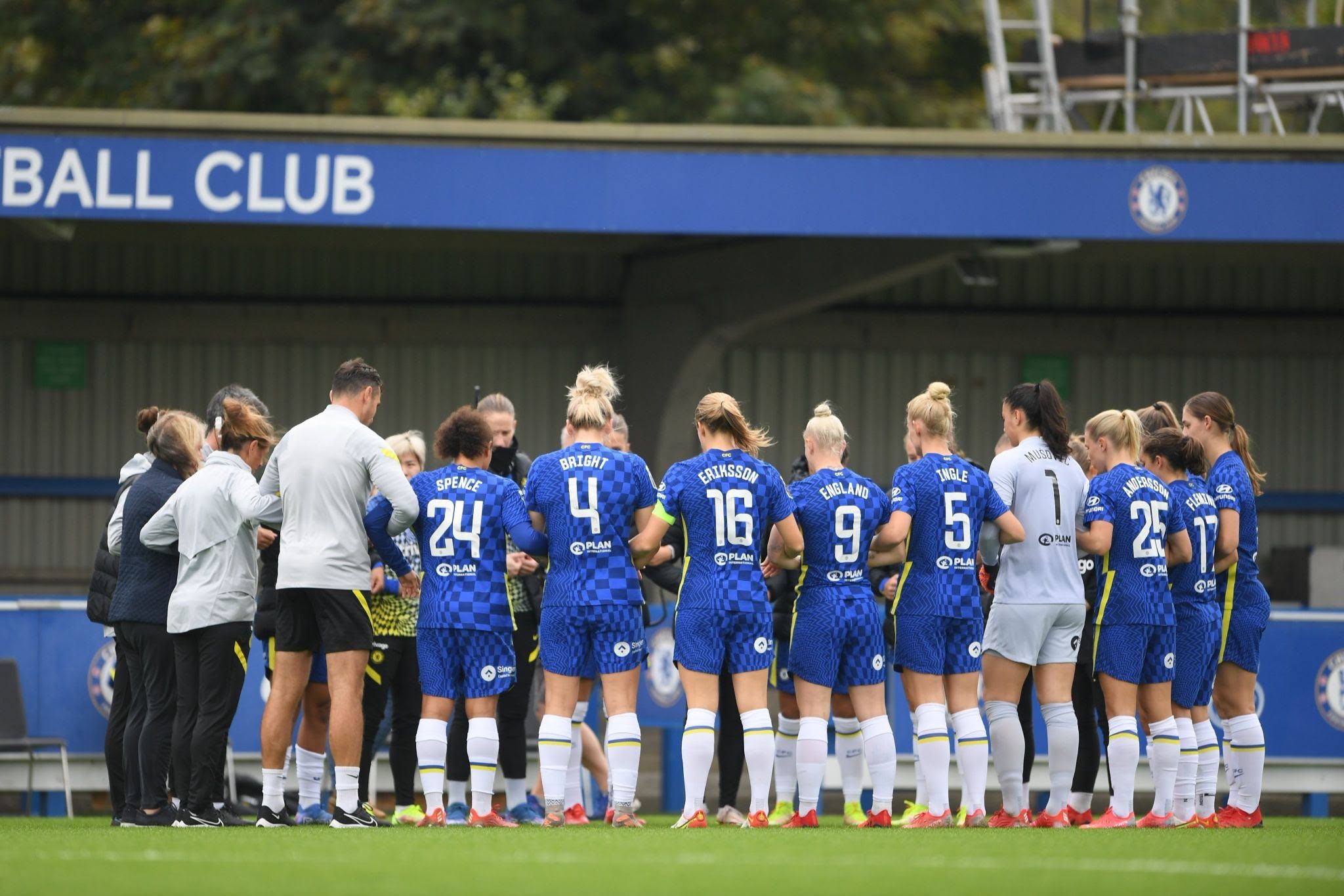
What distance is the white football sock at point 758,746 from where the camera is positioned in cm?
758

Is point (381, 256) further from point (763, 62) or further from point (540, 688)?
point (763, 62)

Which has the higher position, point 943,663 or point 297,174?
point 297,174

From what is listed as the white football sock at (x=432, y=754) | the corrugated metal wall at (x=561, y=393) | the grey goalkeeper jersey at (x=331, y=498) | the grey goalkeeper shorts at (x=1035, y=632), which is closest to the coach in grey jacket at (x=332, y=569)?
the grey goalkeeper jersey at (x=331, y=498)

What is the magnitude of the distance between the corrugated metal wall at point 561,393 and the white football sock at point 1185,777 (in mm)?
8315

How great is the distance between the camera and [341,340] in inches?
625

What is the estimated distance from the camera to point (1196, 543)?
8219mm

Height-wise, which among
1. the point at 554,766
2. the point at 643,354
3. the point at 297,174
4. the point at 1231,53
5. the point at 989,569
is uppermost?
the point at 1231,53

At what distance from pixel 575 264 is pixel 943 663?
8.49m

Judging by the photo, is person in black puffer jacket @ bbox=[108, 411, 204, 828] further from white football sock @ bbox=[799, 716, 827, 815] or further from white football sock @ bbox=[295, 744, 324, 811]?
white football sock @ bbox=[799, 716, 827, 815]

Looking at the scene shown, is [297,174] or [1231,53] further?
[1231,53]

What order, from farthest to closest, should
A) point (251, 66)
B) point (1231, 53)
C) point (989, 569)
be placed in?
point (251, 66) → point (1231, 53) → point (989, 569)

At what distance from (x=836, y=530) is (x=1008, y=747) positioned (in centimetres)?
127

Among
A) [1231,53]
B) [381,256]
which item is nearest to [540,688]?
[381,256]

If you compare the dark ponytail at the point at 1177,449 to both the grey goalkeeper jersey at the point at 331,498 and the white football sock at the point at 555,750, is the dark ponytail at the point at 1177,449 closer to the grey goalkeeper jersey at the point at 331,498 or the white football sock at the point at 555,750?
the white football sock at the point at 555,750
